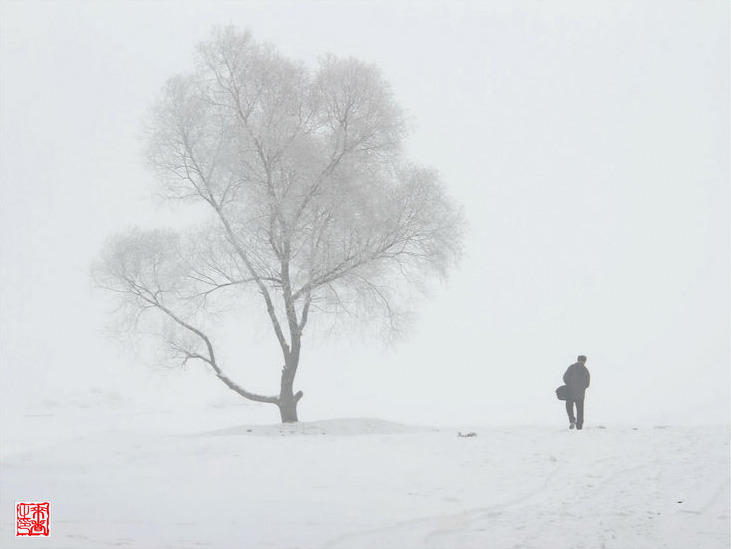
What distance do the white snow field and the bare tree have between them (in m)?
5.27

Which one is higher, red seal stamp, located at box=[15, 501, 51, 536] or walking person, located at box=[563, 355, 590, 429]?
walking person, located at box=[563, 355, 590, 429]

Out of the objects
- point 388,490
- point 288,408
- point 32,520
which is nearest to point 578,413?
point 288,408

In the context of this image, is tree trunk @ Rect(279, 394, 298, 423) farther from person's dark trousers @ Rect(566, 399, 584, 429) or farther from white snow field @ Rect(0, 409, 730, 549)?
person's dark trousers @ Rect(566, 399, 584, 429)

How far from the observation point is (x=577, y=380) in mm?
19672

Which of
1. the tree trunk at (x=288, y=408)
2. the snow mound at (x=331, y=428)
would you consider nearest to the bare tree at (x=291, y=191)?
the tree trunk at (x=288, y=408)

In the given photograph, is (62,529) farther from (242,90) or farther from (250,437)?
(242,90)

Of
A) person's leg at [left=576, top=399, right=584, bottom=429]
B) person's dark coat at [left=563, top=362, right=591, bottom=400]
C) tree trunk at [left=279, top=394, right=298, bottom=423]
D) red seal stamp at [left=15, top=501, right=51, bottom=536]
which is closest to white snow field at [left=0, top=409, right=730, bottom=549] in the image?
red seal stamp at [left=15, top=501, right=51, bottom=536]

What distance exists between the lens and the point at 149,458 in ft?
→ 52.8

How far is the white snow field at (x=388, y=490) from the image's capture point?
9.55 meters

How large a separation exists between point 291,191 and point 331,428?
664 cm

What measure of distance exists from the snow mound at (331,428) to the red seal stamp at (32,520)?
977cm

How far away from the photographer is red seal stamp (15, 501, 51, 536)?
917cm

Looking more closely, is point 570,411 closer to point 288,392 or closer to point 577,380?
point 577,380

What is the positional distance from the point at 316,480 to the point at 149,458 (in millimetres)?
4796
